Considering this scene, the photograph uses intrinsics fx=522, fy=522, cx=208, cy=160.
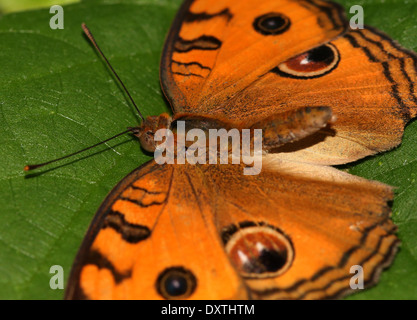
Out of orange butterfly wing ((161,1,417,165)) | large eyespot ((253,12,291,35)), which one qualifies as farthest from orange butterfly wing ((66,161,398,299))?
large eyespot ((253,12,291,35))

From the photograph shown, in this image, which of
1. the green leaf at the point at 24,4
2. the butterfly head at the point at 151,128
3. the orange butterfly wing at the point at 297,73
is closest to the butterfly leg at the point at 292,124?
the orange butterfly wing at the point at 297,73

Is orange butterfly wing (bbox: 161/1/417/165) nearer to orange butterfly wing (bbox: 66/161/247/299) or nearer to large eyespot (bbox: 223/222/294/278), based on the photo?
large eyespot (bbox: 223/222/294/278)

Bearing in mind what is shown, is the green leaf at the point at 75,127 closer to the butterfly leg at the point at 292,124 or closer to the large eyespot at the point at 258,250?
the large eyespot at the point at 258,250

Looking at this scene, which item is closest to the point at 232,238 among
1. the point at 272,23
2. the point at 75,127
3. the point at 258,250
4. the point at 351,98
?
the point at 258,250
